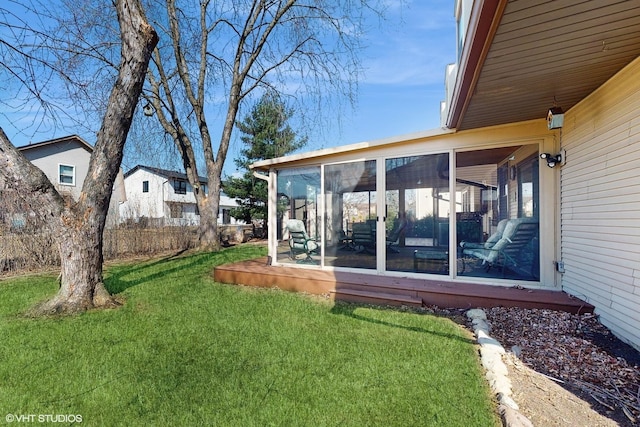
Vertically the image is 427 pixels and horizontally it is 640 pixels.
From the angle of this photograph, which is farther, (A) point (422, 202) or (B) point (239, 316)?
(A) point (422, 202)

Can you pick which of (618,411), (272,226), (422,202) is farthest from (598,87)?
(272,226)

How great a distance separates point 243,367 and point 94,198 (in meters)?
3.28

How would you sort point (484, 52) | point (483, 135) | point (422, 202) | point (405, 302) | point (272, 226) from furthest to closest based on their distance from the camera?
1. point (272, 226)
2. point (422, 202)
3. point (483, 135)
4. point (405, 302)
5. point (484, 52)

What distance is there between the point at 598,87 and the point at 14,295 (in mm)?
8330

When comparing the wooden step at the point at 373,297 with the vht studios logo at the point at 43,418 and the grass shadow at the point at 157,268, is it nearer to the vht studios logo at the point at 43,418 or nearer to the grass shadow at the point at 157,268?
the vht studios logo at the point at 43,418

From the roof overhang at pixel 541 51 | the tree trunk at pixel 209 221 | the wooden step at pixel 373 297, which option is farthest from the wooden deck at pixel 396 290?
the tree trunk at pixel 209 221

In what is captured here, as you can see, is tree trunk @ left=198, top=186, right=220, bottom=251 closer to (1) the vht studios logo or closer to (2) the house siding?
(2) the house siding

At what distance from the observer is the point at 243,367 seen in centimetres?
263

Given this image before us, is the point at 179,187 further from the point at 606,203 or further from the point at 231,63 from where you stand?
the point at 606,203

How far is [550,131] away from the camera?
4.40m

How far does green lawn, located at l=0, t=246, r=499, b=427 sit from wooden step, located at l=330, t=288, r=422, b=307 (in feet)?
0.90

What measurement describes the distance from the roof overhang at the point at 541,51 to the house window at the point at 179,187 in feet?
89.3

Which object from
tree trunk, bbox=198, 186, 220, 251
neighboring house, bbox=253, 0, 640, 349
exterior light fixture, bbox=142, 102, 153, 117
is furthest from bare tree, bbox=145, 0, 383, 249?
neighboring house, bbox=253, 0, 640, 349

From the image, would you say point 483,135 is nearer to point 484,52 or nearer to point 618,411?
point 484,52
